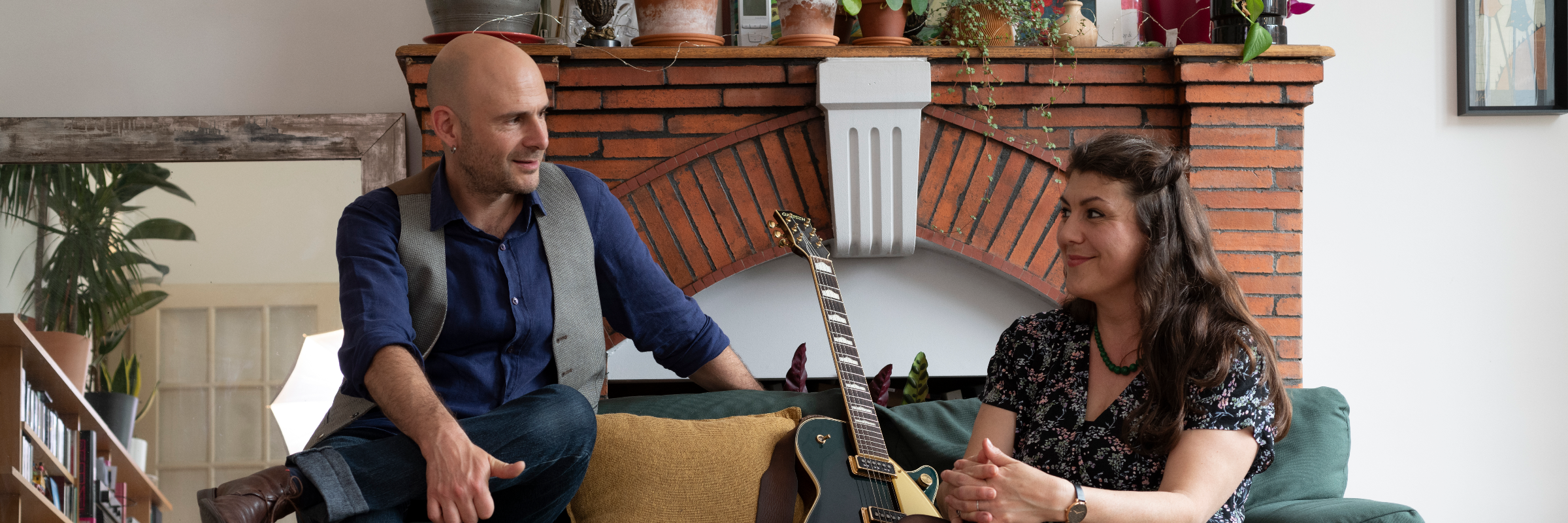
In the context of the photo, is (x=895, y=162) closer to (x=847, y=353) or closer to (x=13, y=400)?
(x=847, y=353)

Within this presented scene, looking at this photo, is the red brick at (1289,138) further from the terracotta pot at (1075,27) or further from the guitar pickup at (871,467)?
the guitar pickup at (871,467)

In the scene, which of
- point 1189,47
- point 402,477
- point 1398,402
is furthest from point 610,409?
point 1398,402

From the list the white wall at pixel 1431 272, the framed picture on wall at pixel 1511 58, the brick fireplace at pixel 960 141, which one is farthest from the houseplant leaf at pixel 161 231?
the framed picture on wall at pixel 1511 58

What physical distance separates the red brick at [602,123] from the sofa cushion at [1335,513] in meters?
1.48

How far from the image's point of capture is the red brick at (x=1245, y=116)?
2.32 metres

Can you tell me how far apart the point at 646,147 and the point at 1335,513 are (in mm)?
1556

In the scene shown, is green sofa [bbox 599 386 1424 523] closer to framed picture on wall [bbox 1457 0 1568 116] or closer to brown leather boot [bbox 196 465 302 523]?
brown leather boot [bbox 196 465 302 523]

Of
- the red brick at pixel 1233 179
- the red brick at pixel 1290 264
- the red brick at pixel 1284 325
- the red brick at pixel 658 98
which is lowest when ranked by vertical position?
the red brick at pixel 1284 325

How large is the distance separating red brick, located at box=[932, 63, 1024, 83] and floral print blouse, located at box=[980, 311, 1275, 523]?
94 cm

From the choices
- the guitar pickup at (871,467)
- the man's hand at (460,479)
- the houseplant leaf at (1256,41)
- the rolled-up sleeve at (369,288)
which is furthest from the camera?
the houseplant leaf at (1256,41)

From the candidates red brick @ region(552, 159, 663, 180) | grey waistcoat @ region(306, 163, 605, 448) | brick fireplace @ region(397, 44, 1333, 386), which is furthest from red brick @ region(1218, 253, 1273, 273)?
grey waistcoat @ region(306, 163, 605, 448)

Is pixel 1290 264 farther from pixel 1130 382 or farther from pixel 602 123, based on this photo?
pixel 602 123

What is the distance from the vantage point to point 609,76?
229 cm

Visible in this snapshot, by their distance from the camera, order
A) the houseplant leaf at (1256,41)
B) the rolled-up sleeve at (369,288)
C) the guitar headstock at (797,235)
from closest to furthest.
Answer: the rolled-up sleeve at (369,288) → the guitar headstock at (797,235) → the houseplant leaf at (1256,41)
